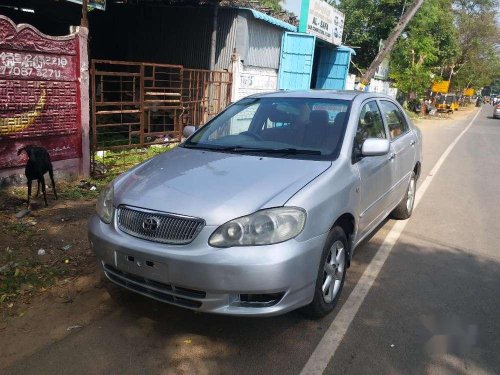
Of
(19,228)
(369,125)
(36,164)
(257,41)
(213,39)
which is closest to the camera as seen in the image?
(369,125)

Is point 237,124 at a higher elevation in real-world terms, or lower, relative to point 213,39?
lower

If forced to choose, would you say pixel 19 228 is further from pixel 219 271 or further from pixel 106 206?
pixel 219 271

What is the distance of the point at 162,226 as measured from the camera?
9.30 ft

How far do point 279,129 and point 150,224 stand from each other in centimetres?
164

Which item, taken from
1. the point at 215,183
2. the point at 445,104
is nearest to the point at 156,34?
the point at 215,183

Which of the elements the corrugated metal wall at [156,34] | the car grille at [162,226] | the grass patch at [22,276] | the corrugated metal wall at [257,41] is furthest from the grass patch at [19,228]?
the corrugated metal wall at [257,41]

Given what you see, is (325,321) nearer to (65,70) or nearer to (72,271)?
(72,271)

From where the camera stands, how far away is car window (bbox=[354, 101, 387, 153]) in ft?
12.8

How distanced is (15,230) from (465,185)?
24.9 feet

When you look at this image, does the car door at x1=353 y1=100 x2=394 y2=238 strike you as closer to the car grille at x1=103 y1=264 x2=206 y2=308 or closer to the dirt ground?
the car grille at x1=103 y1=264 x2=206 y2=308

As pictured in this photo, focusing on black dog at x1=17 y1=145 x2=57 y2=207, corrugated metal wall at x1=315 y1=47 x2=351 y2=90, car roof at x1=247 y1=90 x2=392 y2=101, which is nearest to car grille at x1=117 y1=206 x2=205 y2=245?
car roof at x1=247 y1=90 x2=392 y2=101

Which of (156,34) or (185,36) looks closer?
(185,36)

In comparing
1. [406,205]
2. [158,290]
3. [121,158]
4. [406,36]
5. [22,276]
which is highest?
[406,36]

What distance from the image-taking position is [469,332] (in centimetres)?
333
